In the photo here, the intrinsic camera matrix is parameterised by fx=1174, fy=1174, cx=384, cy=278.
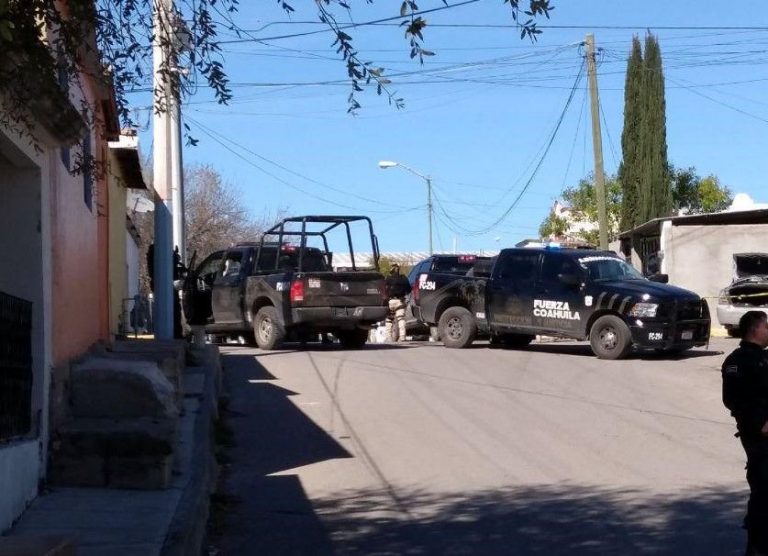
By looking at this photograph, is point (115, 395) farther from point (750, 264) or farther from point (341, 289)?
point (750, 264)

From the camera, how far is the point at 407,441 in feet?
41.8

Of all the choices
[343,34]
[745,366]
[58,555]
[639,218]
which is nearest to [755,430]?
[745,366]

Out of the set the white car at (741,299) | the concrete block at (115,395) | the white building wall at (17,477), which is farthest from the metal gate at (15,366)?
the white car at (741,299)

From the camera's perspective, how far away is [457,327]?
22234 millimetres

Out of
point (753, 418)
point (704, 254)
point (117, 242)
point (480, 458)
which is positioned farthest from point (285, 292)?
point (704, 254)

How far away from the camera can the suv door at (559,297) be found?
66.9ft

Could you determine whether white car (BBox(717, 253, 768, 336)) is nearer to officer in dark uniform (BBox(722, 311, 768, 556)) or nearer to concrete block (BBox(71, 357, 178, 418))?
concrete block (BBox(71, 357, 178, 418))

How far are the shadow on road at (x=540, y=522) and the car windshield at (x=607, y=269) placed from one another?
10.8m

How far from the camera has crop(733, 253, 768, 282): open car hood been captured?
27.6 metres

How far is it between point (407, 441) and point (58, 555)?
26.2 ft

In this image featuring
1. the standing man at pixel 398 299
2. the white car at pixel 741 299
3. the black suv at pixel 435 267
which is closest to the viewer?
the white car at pixel 741 299

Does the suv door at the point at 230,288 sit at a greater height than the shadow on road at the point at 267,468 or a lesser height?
greater

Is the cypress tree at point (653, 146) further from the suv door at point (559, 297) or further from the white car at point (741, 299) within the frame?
the suv door at point (559, 297)

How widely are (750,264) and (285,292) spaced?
41.2 ft
